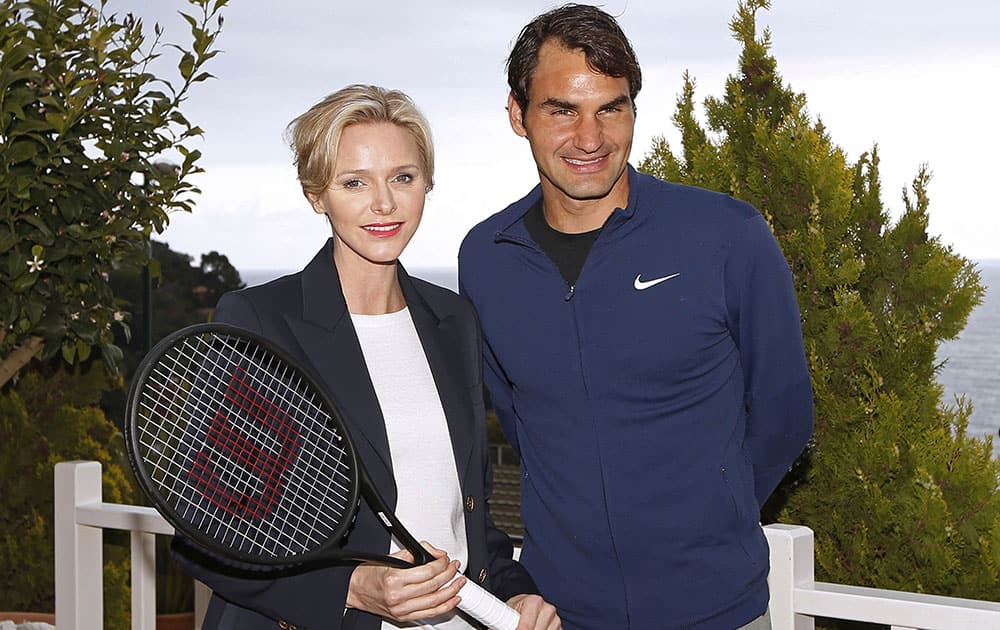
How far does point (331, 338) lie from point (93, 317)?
1.36m

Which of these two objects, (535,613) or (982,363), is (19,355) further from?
(982,363)

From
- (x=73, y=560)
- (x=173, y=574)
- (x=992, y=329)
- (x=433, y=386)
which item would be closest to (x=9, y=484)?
(x=173, y=574)

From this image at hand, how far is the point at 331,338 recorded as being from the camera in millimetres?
1621

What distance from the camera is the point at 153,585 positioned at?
9.60 ft

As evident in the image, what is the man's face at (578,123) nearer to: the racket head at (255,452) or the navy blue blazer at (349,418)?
the navy blue blazer at (349,418)

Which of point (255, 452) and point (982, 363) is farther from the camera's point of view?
point (982, 363)

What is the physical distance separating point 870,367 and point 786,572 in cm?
97

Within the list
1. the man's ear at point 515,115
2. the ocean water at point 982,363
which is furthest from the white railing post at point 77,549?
the ocean water at point 982,363

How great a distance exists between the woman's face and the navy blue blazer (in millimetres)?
89

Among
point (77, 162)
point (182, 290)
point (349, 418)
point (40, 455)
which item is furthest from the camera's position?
point (182, 290)

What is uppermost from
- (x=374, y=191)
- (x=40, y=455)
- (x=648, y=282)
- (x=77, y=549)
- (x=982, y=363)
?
(x=374, y=191)

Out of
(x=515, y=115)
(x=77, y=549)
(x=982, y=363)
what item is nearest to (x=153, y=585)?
(x=77, y=549)

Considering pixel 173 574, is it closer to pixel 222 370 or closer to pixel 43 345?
pixel 43 345

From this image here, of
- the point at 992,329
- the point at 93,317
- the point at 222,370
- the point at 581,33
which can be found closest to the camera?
the point at 222,370
